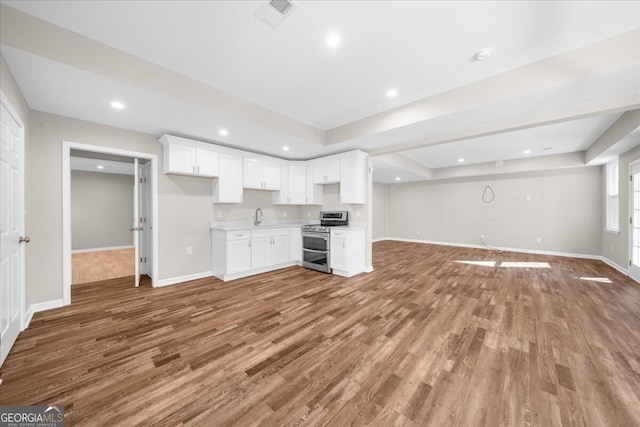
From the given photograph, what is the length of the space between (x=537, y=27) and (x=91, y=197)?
34.1 feet

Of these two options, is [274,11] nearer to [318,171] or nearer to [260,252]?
[318,171]

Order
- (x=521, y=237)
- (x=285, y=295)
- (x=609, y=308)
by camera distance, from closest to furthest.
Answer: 1. (x=609, y=308)
2. (x=285, y=295)
3. (x=521, y=237)

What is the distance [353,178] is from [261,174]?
6.30 ft

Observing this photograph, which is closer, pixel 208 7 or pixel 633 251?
pixel 208 7

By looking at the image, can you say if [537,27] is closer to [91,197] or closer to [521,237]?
[521,237]

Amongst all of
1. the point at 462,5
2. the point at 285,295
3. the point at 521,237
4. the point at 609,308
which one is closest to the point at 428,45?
the point at 462,5

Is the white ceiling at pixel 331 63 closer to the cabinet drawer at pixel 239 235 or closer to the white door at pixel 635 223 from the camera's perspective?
the white door at pixel 635 223

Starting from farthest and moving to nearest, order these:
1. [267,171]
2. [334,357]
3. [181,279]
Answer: [267,171] → [181,279] → [334,357]

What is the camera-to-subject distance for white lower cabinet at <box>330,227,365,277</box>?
14.4ft

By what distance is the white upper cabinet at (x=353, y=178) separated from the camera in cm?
455

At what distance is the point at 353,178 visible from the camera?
4.58 meters

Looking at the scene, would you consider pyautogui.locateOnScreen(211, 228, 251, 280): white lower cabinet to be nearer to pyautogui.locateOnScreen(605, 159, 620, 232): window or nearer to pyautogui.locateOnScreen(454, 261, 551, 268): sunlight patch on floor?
pyautogui.locateOnScreen(454, 261, 551, 268): sunlight patch on floor

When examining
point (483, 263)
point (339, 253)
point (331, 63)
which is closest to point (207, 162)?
point (331, 63)

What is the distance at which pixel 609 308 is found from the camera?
3008mm
